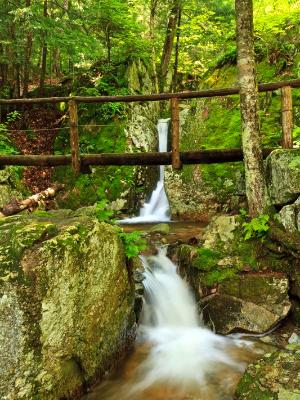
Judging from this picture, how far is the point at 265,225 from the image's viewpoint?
5.46m

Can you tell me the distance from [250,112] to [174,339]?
3.55m

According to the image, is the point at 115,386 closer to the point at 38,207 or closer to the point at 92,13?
the point at 38,207

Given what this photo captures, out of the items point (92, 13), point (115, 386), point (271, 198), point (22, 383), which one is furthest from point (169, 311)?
point (92, 13)

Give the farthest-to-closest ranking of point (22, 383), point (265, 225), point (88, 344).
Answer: point (265, 225) < point (88, 344) < point (22, 383)

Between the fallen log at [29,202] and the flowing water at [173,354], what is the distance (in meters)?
2.59

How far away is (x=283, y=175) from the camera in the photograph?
5.36m

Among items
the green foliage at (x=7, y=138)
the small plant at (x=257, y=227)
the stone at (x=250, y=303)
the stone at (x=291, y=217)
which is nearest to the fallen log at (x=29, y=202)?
the green foliage at (x=7, y=138)

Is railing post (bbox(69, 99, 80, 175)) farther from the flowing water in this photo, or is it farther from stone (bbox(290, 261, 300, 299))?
stone (bbox(290, 261, 300, 299))

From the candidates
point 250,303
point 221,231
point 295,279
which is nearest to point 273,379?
point 250,303

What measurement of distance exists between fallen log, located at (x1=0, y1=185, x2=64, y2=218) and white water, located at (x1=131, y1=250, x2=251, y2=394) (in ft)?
8.51

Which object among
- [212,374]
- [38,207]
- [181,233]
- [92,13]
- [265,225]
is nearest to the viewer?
[212,374]

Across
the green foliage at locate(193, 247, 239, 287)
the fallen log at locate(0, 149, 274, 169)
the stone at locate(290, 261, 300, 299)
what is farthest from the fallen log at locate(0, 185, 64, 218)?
the stone at locate(290, 261, 300, 299)

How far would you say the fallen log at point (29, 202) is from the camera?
659cm

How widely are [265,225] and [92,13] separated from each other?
380 inches
